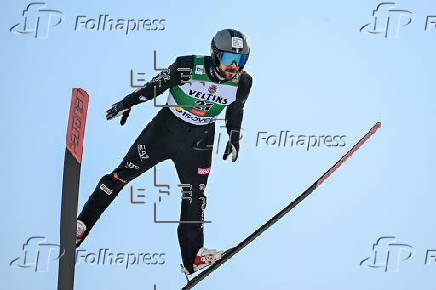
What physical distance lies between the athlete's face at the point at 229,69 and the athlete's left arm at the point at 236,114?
20 cm

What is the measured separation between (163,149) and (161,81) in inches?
27.4

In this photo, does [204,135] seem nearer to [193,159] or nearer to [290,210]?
[193,159]

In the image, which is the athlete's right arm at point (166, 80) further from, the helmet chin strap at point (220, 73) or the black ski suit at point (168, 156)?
the helmet chin strap at point (220, 73)

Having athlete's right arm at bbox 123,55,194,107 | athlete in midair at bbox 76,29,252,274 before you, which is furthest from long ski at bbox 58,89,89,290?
athlete's right arm at bbox 123,55,194,107


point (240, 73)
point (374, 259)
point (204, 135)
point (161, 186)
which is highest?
point (240, 73)

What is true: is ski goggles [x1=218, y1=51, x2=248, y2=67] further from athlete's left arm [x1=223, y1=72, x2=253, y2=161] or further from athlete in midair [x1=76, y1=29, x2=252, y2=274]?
athlete's left arm [x1=223, y1=72, x2=253, y2=161]

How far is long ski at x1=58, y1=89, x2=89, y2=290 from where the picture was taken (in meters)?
8.34

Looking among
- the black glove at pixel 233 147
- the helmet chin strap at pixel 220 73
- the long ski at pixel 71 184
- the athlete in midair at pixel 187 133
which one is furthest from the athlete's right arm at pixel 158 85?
the black glove at pixel 233 147

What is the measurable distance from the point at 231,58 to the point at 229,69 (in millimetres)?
136

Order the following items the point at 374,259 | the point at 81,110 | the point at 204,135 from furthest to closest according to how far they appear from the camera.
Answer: the point at 374,259, the point at 204,135, the point at 81,110

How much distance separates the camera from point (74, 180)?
27.6 ft

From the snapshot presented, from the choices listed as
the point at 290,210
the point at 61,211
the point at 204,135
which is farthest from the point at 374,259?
the point at 61,211

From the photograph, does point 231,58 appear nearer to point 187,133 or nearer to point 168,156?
point 187,133

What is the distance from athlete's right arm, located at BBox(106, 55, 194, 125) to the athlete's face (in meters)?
0.33
